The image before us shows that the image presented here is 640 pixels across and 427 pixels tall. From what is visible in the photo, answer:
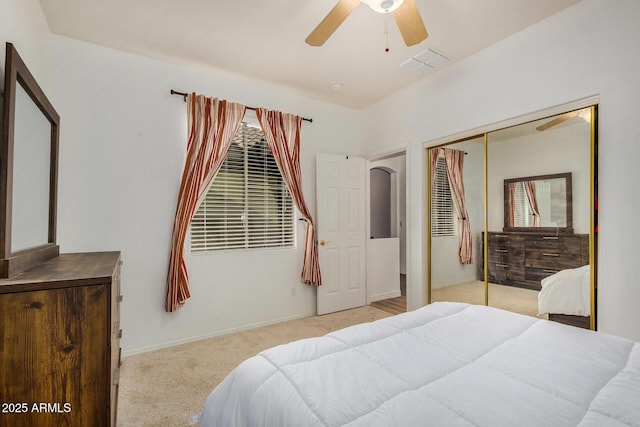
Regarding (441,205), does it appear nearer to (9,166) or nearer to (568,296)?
(568,296)

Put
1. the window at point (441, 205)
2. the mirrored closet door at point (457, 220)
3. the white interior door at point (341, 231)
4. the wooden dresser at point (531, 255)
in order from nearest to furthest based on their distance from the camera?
the wooden dresser at point (531, 255) < the mirrored closet door at point (457, 220) < the window at point (441, 205) < the white interior door at point (341, 231)

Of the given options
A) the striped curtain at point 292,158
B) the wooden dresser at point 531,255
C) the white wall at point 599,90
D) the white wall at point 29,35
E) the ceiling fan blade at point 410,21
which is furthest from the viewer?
the striped curtain at point 292,158

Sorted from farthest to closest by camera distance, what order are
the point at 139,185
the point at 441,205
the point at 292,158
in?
the point at 292,158 < the point at 441,205 < the point at 139,185

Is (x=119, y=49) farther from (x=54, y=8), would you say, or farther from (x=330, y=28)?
(x=330, y=28)

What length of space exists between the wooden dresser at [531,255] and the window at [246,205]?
2.26 metres

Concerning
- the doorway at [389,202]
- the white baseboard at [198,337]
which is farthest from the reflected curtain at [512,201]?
the doorway at [389,202]

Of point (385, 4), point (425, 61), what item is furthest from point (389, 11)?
point (425, 61)

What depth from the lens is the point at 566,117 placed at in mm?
2479

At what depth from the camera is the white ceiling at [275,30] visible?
2.32 meters

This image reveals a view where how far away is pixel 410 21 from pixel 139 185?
2.68 metres

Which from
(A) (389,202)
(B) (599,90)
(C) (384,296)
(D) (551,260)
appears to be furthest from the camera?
(A) (389,202)

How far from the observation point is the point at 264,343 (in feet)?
10.1

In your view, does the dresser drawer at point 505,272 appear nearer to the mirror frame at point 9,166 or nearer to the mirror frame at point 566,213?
the mirror frame at point 566,213

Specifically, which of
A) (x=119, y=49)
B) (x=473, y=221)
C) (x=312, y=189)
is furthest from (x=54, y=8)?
(x=473, y=221)
